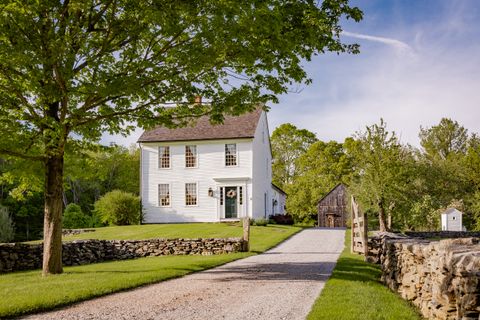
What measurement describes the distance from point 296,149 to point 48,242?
2188 inches

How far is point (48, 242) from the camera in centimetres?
1443

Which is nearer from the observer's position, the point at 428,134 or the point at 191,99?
the point at 191,99

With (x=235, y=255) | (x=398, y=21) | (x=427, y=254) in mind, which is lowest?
(x=235, y=255)

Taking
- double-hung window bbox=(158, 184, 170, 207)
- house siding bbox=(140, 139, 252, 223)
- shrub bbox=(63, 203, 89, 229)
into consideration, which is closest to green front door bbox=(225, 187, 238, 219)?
house siding bbox=(140, 139, 252, 223)

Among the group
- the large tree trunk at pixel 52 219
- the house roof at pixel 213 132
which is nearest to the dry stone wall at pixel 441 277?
the large tree trunk at pixel 52 219

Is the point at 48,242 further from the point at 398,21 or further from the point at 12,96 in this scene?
the point at 398,21

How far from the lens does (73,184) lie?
193 ft

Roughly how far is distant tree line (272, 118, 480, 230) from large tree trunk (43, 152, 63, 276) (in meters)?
20.9

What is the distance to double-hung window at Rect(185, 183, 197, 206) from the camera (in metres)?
36.8

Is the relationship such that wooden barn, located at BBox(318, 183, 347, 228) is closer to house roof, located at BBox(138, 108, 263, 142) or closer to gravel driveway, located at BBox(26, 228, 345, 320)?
house roof, located at BBox(138, 108, 263, 142)

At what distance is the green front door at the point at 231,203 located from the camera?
35750 mm

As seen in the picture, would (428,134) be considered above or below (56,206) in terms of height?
above

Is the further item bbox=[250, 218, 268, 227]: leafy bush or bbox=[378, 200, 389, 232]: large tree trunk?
bbox=[250, 218, 268, 227]: leafy bush

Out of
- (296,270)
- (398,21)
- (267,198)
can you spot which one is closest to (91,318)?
(296,270)
